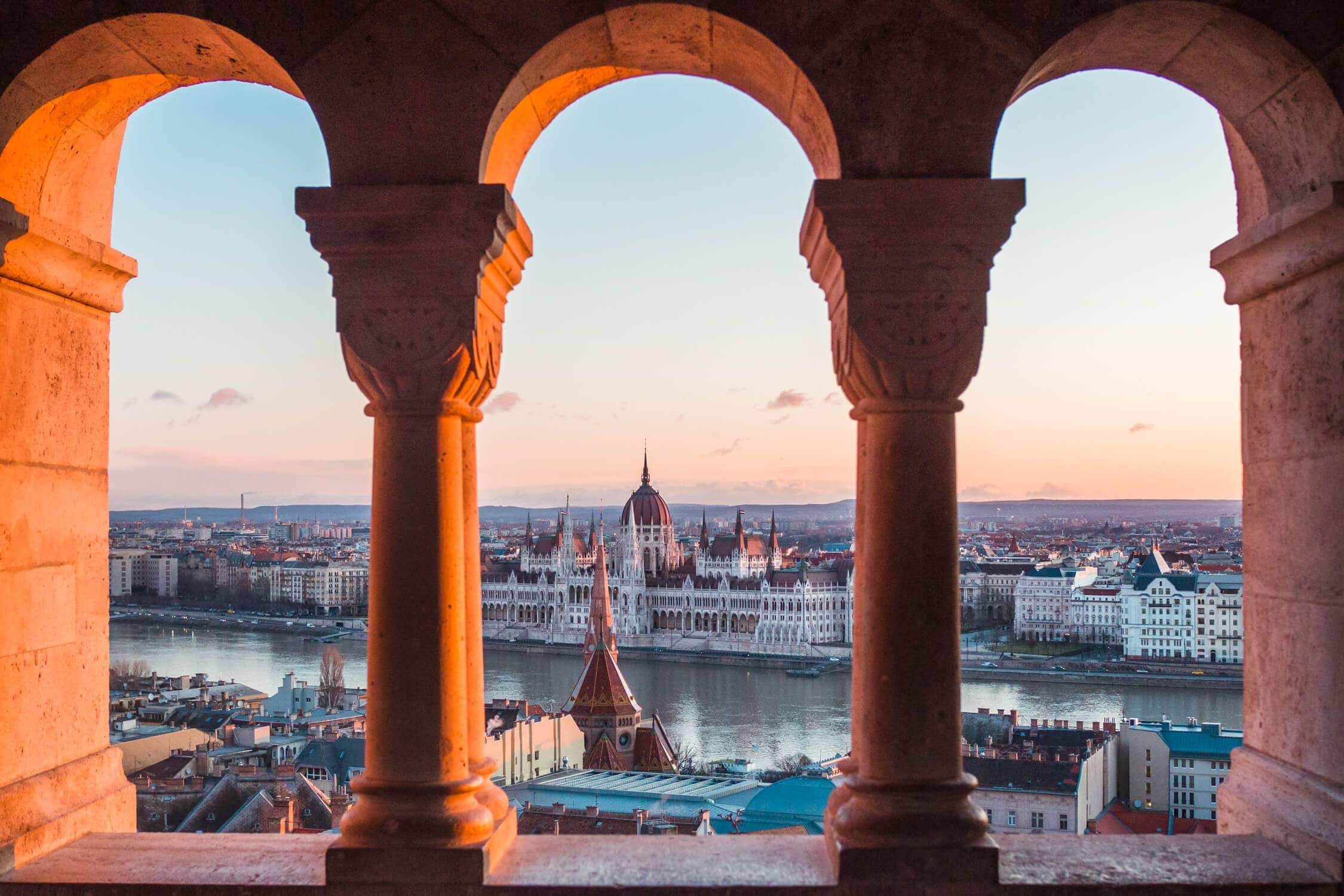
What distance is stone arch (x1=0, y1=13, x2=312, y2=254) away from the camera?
8.15ft

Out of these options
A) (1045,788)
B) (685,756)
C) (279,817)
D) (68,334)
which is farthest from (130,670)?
(68,334)

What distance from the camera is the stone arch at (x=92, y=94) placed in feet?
8.15

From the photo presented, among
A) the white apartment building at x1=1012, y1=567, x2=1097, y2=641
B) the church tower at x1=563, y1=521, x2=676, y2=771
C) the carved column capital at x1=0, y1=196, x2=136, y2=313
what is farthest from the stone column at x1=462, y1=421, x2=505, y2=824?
the white apartment building at x1=1012, y1=567, x2=1097, y2=641

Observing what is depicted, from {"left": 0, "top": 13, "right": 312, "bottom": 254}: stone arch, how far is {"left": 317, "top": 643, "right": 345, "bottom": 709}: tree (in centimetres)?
3268

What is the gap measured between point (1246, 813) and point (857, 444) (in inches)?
44.3

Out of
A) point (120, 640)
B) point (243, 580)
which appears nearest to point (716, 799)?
point (120, 640)

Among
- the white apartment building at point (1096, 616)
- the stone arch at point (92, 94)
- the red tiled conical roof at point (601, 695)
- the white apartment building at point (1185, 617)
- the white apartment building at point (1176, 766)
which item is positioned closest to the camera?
the stone arch at point (92, 94)

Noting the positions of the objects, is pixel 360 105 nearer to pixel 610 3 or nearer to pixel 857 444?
pixel 610 3

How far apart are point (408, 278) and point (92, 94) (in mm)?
920

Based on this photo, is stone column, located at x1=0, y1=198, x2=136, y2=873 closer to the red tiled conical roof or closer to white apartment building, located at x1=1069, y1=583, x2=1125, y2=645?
the red tiled conical roof

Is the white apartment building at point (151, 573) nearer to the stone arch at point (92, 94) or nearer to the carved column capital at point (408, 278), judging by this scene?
the stone arch at point (92, 94)

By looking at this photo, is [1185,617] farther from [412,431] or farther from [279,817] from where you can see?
[412,431]

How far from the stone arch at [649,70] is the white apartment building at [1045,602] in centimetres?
5476

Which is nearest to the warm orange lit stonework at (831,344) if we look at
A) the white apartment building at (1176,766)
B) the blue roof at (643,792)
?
the white apartment building at (1176,766)
